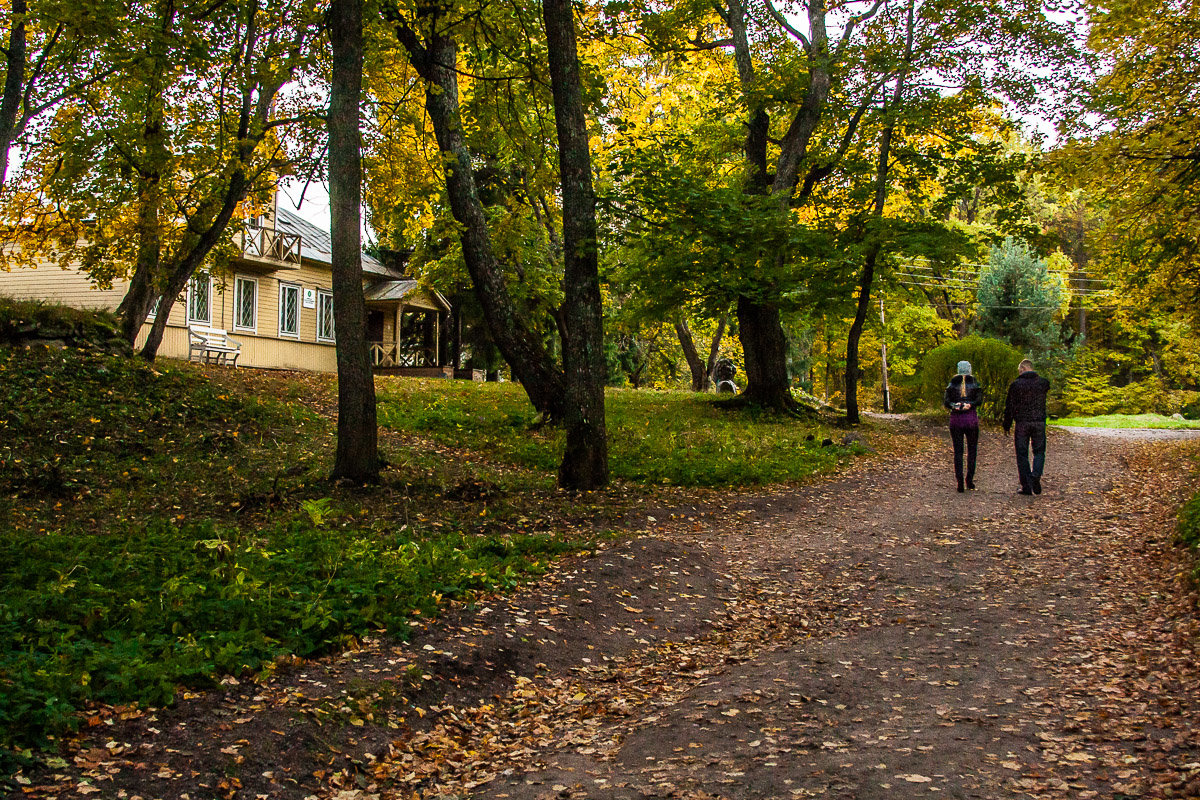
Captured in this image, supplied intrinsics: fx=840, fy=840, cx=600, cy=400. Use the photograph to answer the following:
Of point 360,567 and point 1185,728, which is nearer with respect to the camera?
point 1185,728

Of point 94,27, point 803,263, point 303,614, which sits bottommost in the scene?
point 303,614

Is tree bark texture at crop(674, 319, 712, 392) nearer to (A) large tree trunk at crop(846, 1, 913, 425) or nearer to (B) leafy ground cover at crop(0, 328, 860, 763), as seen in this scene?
(A) large tree trunk at crop(846, 1, 913, 425)

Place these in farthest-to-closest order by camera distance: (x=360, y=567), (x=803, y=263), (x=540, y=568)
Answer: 1. (x=803, y=263)
2. (x=540, y=568)
3. (x=360, y=567)

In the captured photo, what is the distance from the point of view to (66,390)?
43.2 ft

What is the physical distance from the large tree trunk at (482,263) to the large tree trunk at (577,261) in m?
3.32

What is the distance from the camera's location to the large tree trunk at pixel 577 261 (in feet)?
35.3

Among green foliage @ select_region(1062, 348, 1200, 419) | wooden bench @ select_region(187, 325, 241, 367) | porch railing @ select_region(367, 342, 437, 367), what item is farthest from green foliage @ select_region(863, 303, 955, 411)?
wooden bench @ select_region(187, 325, 241, 367)

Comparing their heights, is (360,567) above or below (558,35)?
below

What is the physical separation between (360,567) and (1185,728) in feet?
18.1

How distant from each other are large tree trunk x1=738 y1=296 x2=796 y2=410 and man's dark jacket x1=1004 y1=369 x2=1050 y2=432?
327 inches

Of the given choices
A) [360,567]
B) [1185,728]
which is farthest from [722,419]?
[1185,728]

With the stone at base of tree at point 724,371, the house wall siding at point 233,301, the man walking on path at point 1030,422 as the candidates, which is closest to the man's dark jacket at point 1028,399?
the man walking on path at point 1030,422

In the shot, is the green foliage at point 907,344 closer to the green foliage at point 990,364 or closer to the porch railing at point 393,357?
the green foliage at point 990,364

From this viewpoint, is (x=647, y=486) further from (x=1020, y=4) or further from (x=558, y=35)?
(x=1020, y=4)
